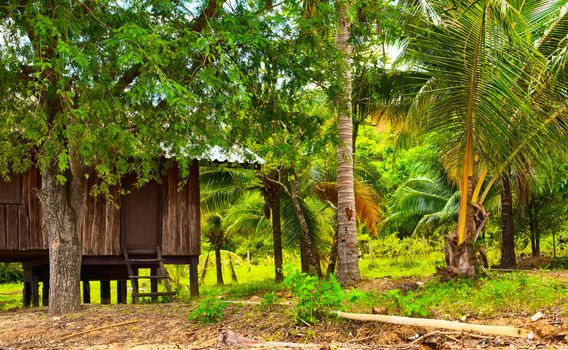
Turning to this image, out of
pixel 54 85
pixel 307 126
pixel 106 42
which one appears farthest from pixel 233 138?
pixel 106 42

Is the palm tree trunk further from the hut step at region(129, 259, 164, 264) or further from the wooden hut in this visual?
the hut step at region(129, 259, 164, 264)

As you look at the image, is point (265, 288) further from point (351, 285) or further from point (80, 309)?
point (80, 309)

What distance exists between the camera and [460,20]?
995cm

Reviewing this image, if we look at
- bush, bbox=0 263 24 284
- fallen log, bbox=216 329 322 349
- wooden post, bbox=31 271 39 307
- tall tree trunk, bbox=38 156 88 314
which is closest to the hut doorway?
wooden post, bbox=31 271 39 307

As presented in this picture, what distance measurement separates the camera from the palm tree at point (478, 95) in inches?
379

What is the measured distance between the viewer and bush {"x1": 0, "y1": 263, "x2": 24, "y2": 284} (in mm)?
32441

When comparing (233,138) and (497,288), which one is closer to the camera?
(497,288)

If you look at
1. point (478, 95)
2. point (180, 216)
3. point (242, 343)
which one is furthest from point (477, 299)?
point (180, 216)

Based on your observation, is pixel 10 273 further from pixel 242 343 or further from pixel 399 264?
pixel 242 343

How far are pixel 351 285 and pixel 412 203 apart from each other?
1423cm

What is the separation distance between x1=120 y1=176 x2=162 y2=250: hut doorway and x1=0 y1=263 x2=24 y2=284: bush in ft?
64.9

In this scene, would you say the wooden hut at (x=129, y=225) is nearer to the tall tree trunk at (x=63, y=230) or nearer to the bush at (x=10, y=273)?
the tall tree trunk at (x=63, y=230)

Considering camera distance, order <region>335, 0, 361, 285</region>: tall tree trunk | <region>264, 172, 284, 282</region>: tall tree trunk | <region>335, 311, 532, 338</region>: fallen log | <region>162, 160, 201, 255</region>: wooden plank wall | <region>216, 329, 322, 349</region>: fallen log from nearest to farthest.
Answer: <region>335, 311, 532, 338</region>: fallen log → <region>216, 329, 322, 349</region>: fallen log → <region>335, 0, 361, 285</region>: tall tree trunk → <region>162, 160, 201, 255</region>: wooden plank wall → <region>264, 172, 284, 282</region>: tall tree trunk

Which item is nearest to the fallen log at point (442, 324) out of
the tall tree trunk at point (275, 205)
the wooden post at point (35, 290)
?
the wooden post at point (35, 290)
